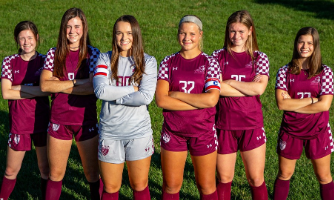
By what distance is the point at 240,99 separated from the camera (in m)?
4.75

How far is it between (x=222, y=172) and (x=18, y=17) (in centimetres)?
1410

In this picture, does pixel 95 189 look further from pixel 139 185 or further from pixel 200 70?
pixel 200 70

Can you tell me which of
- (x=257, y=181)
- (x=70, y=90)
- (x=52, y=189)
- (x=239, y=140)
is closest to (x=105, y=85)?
→ (x=70, y=90)

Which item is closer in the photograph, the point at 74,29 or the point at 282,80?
the point at 74,29

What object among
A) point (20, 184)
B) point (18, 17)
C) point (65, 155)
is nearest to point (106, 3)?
point (18, 17)

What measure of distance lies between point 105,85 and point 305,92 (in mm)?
2118

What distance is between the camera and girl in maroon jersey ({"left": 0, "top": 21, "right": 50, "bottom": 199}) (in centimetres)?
506

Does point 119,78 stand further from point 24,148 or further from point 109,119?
point 24,148

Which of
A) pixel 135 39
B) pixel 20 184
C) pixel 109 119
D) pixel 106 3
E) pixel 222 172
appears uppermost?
pixel 106 3

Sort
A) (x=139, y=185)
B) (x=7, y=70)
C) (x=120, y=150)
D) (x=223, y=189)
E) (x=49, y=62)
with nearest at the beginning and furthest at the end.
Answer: (x=120, y=150) < (x=139, y=185) < (x=49, y=62) < (x=223, y=189) < (x=7, y=70)

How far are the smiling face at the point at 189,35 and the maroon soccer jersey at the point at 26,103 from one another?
1.69m

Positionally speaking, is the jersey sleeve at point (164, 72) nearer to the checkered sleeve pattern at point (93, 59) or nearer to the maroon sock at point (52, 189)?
the checkered sleeve pattern at point (93, 59)

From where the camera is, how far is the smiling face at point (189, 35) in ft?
14.7

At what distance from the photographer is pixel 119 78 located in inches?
175
